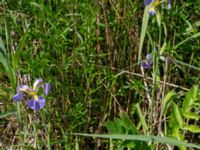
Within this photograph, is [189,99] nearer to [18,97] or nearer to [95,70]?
[95,70]

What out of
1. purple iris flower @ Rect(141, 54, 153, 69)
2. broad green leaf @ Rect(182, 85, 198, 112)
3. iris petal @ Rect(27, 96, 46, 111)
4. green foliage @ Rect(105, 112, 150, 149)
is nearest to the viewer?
iris petal @ Rect(27, 96, 46, 111)

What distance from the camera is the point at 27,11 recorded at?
9.11ft

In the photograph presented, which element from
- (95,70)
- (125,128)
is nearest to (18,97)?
(125,128)

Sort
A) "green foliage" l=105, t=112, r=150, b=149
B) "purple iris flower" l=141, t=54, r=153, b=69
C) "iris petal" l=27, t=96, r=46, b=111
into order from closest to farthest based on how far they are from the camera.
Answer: "iris petal" l=27, t=96, r=46, b=111 < "green foliage" l=105, t=112, r=150, b=149 < "purple iris flower" l=141, t=54, r=153, b=69

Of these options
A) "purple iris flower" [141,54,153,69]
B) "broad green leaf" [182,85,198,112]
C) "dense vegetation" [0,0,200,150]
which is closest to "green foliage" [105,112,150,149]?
"dense vegetation" [0,0,200,150]

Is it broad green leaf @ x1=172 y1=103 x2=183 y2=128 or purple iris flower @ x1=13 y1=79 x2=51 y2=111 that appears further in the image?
broad green leaf @ x1=172 y1=103 x2=183 y2=128

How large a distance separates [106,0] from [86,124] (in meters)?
0.69

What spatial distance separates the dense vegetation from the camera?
2418mm

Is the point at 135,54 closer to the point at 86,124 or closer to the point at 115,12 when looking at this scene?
the point at 115,12

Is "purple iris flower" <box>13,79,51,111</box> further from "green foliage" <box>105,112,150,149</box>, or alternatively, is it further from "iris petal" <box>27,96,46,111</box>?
"green foliage" <box>105,112,150,149</box>

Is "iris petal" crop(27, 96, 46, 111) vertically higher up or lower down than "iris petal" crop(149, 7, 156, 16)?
lower down

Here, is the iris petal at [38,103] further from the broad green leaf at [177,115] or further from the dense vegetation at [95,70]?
the broad green leaf at [177,115]

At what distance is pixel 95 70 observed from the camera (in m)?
2.57

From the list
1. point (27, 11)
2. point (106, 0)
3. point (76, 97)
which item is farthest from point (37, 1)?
point (76, 97)
